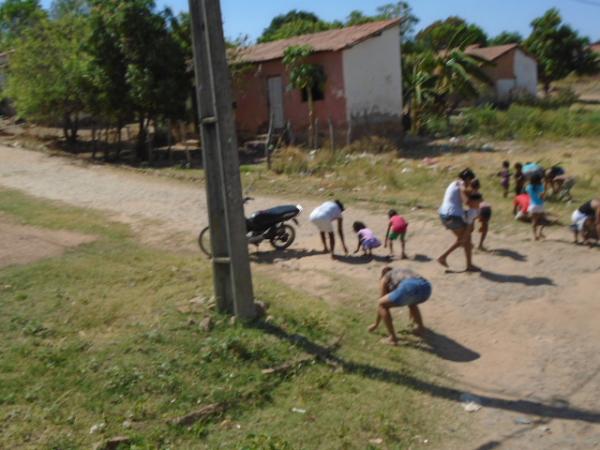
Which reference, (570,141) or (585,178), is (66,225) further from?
(570,141)

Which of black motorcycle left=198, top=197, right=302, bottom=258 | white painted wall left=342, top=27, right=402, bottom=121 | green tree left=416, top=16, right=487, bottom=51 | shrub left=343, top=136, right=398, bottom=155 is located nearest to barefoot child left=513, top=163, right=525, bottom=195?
black motorcycle left=198, top=197, right=302, bottom=258

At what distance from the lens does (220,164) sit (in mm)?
7562

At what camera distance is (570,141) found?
24.6 metres

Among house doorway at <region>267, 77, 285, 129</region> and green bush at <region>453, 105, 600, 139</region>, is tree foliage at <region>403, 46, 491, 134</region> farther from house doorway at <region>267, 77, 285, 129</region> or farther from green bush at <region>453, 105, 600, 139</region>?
house doorway at <region>267, 77, 285, 129</region>

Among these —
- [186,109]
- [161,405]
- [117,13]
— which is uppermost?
[117,13]

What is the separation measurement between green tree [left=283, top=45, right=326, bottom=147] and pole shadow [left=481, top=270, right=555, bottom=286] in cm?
1369

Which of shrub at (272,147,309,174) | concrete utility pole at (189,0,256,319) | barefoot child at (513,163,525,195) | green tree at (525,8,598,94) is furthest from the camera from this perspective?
green tree at (525,8,598,94)

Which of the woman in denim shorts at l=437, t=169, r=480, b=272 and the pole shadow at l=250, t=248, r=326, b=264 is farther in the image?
the pole shadow at l=250, t=248, r=326, b=264

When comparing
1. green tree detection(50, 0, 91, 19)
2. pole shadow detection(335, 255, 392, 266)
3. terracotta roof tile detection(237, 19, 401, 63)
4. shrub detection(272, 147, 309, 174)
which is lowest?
pole shadow detection(335, 255, 392, 266)

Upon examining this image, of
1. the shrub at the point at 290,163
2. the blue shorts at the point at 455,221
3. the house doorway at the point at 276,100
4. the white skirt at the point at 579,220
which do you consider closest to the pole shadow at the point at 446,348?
the blue shorts at the point at 455,221

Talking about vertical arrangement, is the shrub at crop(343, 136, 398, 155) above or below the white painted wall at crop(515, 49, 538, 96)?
below

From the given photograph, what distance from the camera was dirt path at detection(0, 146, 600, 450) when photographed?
21.1 feet

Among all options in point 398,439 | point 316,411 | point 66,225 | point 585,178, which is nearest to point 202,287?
point 316,411

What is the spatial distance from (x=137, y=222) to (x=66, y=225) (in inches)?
52.8
